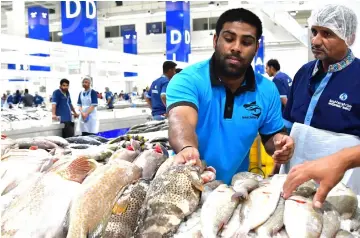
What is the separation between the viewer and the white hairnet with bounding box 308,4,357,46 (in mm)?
2414

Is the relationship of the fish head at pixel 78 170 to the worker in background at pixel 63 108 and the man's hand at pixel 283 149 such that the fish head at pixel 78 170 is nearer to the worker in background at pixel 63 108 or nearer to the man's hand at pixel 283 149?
the man's hand at pixel 283 149

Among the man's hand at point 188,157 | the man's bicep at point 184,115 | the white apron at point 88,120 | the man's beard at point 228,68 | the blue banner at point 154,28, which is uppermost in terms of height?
the blue banner at point 154,28

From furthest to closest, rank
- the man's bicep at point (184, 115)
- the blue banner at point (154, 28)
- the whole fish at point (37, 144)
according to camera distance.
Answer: the blue banner at point (154, 28)
the whole fish at point (37, 144)
the man's bicep at point (184, 115)

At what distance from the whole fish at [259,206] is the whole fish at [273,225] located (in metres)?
0.01

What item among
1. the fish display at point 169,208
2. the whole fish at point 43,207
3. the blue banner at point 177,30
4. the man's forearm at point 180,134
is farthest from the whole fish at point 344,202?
the blue banner at point 177,30

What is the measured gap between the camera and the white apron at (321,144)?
7.62ft

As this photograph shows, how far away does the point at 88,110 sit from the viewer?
8.49 metres

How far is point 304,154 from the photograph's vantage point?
2.54 meters

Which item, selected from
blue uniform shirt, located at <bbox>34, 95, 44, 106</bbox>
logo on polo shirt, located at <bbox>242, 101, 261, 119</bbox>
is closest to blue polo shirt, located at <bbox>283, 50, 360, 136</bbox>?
logo on polo shirt, located at <bbox>242, 101, 261, 119</bbox>

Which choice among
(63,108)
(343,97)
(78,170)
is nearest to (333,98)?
(343,97)

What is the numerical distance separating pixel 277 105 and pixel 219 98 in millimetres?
395

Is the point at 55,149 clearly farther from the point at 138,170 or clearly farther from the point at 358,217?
the point at 358,217

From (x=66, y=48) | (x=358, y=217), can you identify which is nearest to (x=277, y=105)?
(x=358, y=217)

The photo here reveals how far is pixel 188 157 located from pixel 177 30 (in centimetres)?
1146
